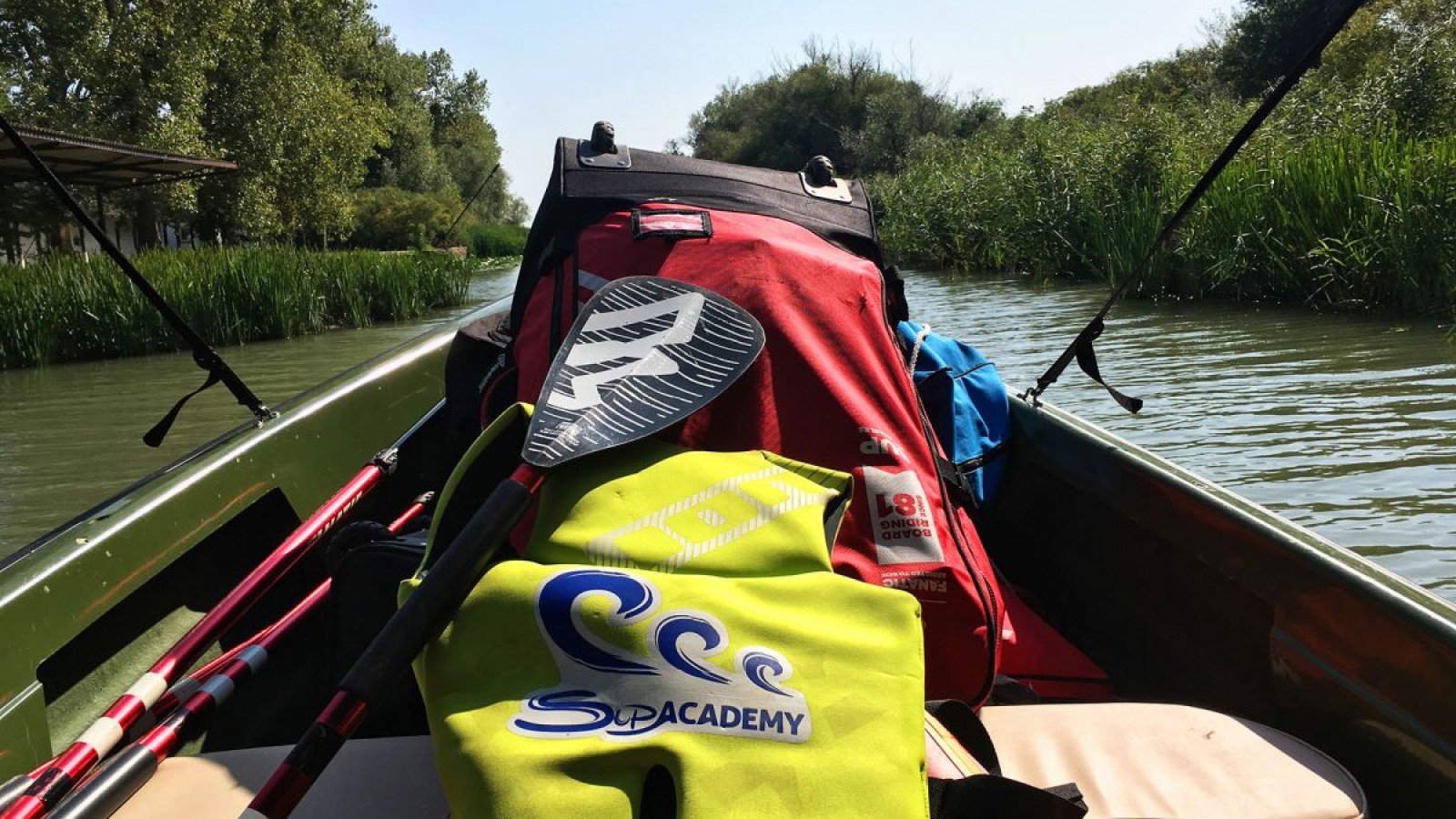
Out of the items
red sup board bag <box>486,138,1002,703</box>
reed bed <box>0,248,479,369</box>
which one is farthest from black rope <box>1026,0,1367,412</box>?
reed bed <box>0,248,479,369</box>

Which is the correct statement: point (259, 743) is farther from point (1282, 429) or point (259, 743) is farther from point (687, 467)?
point (1282, 429)

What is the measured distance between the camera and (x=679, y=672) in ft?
3.07

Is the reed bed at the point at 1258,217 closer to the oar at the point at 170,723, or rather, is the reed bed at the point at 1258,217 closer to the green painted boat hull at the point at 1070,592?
the green painted boat hull at the point at 1070,592

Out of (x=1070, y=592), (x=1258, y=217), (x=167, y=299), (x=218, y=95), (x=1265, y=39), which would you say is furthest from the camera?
(x=1265, y=39)

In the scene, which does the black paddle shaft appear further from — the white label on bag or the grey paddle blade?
the white label on bag

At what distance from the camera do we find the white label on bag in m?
1.41

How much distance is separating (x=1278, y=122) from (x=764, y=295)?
397 inches

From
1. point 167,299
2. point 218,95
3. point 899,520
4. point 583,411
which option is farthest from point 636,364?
point 218,95

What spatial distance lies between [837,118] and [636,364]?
144ft

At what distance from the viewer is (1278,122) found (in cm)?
988

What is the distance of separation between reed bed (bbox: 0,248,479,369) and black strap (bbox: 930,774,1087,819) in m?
10.4

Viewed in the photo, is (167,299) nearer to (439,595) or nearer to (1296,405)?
(1296,405)

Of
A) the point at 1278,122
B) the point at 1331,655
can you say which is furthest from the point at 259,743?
the point at 1278,122

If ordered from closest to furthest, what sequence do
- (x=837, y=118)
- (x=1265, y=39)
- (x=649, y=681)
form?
(x=649, y=681), (x=1265, y=39), (x=837, y=118)
